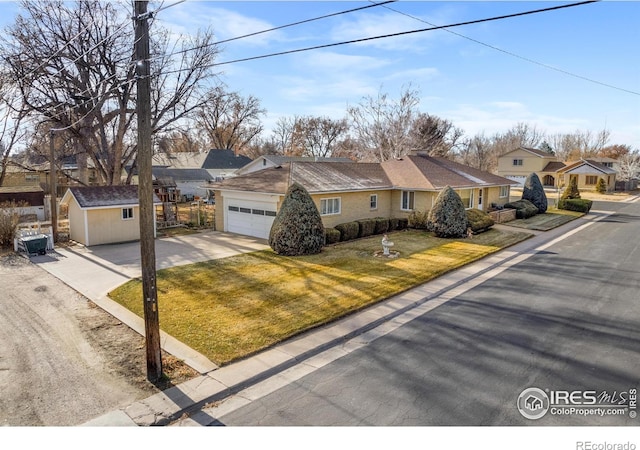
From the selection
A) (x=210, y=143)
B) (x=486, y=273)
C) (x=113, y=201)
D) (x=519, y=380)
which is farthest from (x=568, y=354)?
(x=210, y=143)

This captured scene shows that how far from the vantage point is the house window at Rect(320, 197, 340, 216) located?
21438mm

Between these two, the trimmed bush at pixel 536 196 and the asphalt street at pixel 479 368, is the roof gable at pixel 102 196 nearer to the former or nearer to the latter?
the asphalt street at pixel 479 368

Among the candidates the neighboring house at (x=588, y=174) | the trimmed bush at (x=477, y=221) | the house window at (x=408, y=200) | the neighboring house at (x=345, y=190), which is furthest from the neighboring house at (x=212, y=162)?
the neighboring house at (x=588, y=174)

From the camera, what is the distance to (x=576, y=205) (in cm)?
3294

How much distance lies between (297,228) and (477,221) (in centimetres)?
1156

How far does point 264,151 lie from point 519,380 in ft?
244

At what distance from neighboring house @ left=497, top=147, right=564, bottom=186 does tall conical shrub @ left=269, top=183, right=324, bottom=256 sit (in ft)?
170

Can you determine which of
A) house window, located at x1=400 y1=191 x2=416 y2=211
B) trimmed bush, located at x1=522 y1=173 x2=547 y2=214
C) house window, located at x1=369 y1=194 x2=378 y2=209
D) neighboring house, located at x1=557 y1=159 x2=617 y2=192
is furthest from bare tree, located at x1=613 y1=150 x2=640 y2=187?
house window, located at x1=369 y1=194 x2=378 y2=209

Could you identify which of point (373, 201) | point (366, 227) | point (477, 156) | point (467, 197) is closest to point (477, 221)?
point (467, 197)

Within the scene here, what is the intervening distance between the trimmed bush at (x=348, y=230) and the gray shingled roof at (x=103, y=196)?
10507mm

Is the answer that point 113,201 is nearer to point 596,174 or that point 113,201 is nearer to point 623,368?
point 623,368

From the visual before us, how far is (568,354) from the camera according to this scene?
8320 mm

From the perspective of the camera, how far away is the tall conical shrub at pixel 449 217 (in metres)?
21.0

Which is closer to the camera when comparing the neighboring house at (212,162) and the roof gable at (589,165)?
the neighboring house at (212,162)
